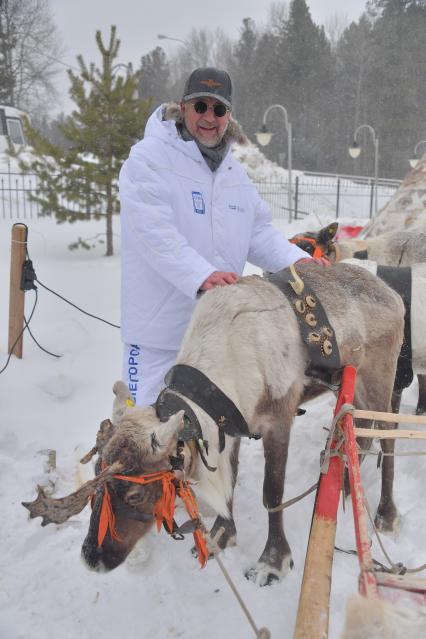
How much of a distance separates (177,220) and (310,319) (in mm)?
872

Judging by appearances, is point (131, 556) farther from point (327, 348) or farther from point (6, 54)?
point (6, 54)

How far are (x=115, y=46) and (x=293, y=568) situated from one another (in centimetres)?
951

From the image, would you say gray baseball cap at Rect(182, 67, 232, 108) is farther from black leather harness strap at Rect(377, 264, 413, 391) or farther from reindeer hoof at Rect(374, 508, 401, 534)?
reindeer hoof at Rect(374, 508, 401, 534)

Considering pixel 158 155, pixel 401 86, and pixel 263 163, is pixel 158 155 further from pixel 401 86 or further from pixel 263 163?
pixel 401 86

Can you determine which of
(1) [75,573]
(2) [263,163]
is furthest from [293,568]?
(2) [263,163]

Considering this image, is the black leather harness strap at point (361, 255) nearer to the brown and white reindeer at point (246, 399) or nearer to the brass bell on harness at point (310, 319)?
the brown and white reindeer at point (246, 399)

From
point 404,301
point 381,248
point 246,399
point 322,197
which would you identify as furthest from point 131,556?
point 322,197

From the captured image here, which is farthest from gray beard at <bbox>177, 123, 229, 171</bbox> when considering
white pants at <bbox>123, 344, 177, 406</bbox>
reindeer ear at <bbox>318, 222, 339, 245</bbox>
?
reindeer ear at <bbox>318, 222, 339, 245</bbox>

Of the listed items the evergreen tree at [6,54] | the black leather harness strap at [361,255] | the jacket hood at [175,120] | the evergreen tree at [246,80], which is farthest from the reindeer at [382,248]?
the evergreen tree at [246,80]

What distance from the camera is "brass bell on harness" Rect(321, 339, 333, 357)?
2.58 metres

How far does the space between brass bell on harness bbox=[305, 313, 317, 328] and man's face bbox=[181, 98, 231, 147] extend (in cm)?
107

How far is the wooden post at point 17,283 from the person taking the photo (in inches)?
192

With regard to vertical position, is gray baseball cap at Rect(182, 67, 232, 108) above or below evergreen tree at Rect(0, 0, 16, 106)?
below

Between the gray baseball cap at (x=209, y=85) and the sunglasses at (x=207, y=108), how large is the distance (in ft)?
0.12
